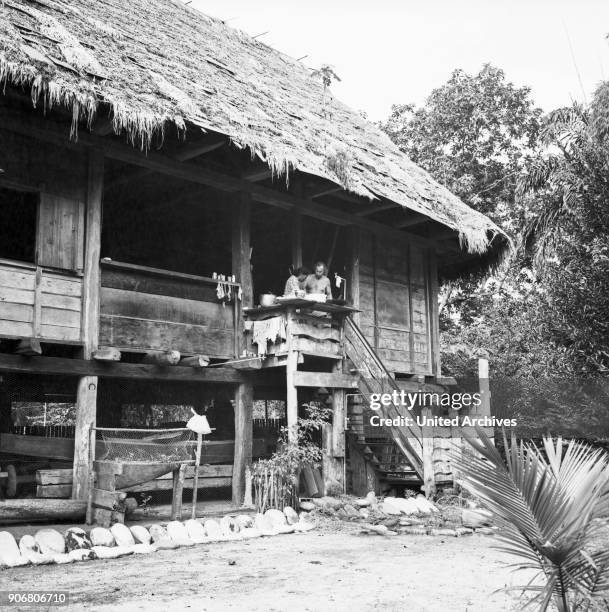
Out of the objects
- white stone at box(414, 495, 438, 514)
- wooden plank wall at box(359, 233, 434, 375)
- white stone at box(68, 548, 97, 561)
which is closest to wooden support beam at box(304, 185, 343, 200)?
wooden plank wall at box(359, 233, 434, 375)

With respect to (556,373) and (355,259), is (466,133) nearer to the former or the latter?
(556,373)

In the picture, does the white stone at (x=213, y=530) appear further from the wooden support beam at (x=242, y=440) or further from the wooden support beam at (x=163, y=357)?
the wooden support beam at (x=163, y=357)

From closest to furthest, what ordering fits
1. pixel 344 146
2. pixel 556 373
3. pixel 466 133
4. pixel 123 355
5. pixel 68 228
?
pixel 68 228 → pixel 123 355 → pixel 344 146 → pixel 556 373 → pixel 466 133

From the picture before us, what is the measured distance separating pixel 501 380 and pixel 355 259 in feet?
19.8

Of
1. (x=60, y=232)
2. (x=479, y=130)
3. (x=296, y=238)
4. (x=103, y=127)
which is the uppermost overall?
(x=479, y=130)

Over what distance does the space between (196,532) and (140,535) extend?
25.6 inches

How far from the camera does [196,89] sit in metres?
10.1

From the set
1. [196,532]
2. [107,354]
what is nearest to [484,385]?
[196,532]

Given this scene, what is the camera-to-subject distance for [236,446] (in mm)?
10391

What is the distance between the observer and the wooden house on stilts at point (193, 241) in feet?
28.4

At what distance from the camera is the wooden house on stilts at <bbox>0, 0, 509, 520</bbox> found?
341 inches

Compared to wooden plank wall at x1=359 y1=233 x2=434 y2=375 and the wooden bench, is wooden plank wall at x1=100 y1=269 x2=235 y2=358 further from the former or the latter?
wooden plank wall at x1=359 y1=233 x2=434 y2=375

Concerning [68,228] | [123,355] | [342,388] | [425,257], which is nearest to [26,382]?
[123,355]

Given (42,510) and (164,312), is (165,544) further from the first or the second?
(164,312)
